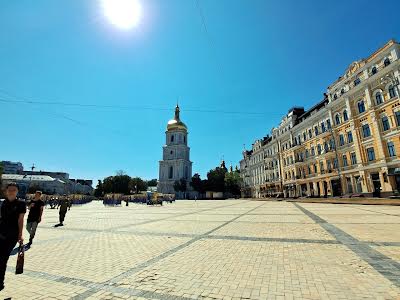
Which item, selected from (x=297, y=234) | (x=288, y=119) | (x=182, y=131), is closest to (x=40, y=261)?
(x=297, y=234)

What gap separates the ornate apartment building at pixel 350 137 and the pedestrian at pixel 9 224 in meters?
25.0

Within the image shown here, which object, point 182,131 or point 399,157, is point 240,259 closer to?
point 399,157

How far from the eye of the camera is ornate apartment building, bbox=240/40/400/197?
26.6 m

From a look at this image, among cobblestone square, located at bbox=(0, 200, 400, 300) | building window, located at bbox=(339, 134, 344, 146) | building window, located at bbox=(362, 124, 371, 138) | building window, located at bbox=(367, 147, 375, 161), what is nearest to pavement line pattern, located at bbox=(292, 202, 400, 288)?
cobblestone square, located at bbox=(0, 200, 400, 300)

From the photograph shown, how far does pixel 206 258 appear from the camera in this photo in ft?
18.7

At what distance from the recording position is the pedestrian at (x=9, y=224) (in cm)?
388

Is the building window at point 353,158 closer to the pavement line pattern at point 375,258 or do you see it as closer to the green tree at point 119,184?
the pavement line pattern at point 375,258

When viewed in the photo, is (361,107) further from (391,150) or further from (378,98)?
(391,150)

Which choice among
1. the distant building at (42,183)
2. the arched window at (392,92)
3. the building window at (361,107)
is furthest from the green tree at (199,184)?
the distant building at (42,183)

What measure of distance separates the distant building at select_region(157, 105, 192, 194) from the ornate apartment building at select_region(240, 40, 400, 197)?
148ft

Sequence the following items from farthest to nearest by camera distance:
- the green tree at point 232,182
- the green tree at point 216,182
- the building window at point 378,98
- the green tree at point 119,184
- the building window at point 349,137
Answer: the green tree at point 119,184, the green tree at point 216,182, the green tree at point 232,182, the building window at point 349,137, the building window at point 378,98

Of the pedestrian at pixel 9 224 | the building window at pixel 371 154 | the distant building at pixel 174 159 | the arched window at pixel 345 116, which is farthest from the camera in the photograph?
the distant building at pixel 174 159

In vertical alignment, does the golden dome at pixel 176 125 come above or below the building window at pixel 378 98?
above

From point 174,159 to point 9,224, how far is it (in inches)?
3430
